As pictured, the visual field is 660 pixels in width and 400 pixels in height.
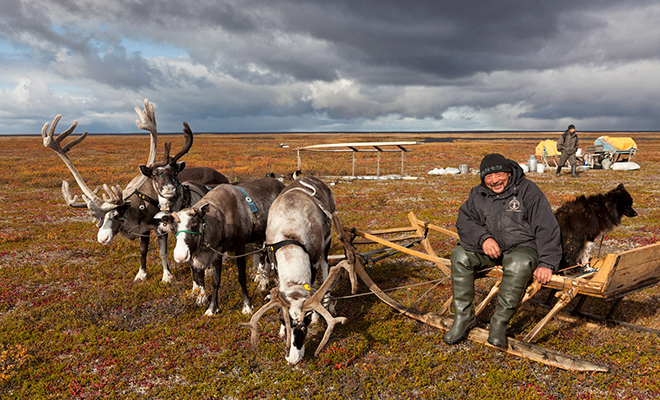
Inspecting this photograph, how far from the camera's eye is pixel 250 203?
729 centimetres

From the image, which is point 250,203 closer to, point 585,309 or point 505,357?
point 505,357

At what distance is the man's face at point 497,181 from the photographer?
200 inches

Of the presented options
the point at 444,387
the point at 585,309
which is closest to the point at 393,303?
the point at 444,387

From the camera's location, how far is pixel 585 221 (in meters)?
6.33

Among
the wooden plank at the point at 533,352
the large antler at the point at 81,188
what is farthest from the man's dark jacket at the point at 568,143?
the large antler at the point at 81,188

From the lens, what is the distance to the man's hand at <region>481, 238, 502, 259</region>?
5.05 m

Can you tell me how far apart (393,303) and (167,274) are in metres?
5.77

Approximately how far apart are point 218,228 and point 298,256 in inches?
76.7

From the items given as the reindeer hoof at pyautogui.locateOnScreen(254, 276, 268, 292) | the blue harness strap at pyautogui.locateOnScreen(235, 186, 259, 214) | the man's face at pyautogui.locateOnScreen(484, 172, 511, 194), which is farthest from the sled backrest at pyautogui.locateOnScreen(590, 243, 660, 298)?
the reindeer hoof at pyautogui.locateOnScreen(254, 276, 268, 292)

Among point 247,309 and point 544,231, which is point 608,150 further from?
point 247,309

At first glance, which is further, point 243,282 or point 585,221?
point 243,282

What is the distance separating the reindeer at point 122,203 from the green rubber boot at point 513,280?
7.38m

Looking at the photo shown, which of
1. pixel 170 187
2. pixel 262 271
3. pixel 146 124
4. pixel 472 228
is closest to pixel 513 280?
pixel 472 228

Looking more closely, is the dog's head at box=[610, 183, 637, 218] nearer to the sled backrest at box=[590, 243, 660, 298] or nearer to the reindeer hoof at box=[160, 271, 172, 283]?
the sled backrest at box=[590, 243, 660, 298]
